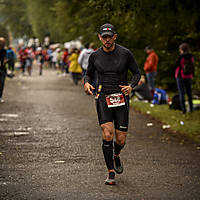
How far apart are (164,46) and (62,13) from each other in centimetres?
1102

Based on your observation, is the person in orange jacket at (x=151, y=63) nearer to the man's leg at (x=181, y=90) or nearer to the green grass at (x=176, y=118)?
the green grass at (x=176, y=118)

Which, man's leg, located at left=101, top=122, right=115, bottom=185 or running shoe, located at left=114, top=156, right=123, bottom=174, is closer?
man's leg, located at left=101, top=122, right=115, bottom=185

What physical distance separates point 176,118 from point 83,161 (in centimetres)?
608

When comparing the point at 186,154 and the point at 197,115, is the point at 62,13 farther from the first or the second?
the point at 186,154

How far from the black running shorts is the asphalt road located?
0.70m

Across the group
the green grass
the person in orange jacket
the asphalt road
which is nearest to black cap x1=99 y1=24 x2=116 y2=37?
the asphalt road

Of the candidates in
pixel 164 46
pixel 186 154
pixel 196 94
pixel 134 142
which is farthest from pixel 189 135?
pixel 164 46

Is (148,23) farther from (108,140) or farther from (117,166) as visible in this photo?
(108,140)

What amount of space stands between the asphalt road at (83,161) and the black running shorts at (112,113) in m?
0.70

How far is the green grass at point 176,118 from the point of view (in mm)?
11930

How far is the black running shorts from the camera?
7.01 meters

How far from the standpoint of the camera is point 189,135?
11.6 metres

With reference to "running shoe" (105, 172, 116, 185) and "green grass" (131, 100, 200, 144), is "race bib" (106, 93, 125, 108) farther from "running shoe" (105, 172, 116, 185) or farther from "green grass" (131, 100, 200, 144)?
"green grass" (131, 100, 200, 144)

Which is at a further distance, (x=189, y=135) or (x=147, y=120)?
(x=147, y=120)
